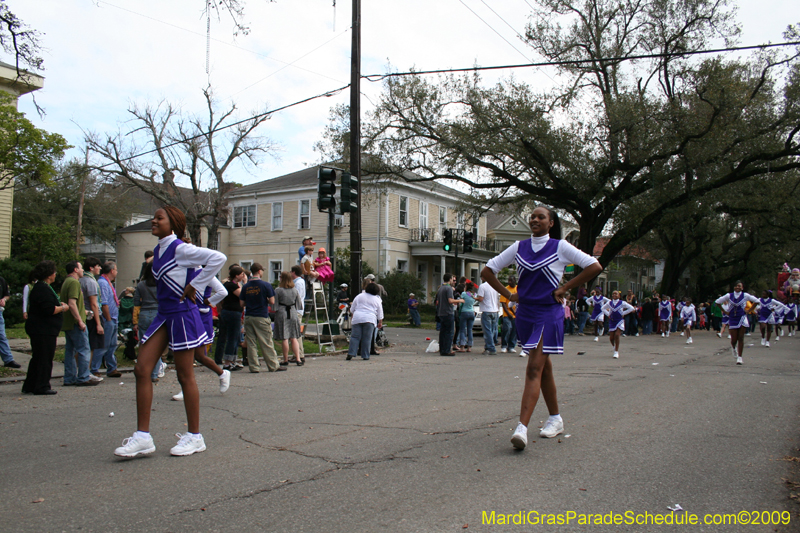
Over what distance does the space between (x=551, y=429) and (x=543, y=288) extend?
4.14 feet

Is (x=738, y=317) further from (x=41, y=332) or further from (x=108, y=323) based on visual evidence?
(x=41, y=332)

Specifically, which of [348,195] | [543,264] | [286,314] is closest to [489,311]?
[348,195]

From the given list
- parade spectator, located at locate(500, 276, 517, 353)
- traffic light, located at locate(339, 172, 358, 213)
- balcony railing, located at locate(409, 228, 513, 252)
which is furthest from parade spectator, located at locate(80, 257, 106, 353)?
balcony railing, located at locate(409, 228, 513, 252)

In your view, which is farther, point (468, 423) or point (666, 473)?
point (468, 423)

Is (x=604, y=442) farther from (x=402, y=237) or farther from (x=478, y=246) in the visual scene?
(x=478, y=246)

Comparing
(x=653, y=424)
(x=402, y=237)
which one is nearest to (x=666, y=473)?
(x=653, y=424)

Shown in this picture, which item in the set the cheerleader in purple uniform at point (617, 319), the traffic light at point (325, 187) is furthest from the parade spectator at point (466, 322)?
the traffic light at point (325, 187)

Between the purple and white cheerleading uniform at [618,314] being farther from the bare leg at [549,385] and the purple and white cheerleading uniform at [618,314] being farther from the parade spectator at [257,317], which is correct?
the bare leg at [549,385]

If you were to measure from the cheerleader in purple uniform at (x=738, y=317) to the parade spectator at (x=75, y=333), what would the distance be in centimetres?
1230

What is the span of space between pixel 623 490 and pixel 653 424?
92.3 inches

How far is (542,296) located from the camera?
5250 millimetres

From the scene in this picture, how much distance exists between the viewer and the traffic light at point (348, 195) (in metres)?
14.0

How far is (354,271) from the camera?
15391 mm

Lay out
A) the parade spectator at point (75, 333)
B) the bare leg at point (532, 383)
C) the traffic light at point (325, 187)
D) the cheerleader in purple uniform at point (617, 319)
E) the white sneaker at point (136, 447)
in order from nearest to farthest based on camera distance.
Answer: the white sneaker at point (136, 447) < the bare leg at point (532, 383) < the parade spectator at point (75, 333) < the traffic light at point (325, 187) < the cheerleader in purple uniform at point (617, 319)
